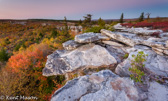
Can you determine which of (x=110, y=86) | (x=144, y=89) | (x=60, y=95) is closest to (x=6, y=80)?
(x=60, y=95)

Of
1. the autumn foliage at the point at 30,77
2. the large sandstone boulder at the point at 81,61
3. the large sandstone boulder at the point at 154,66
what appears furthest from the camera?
the autumn foliage at the point at 30,77

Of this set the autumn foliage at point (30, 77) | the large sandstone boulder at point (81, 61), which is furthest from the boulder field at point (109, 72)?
the autumn foliage at point (30, 77)

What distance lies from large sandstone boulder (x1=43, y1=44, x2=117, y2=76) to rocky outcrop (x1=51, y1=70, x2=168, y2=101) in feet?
8.15

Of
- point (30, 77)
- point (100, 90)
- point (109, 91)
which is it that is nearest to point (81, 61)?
point (100, 90)

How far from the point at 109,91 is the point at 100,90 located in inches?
13.7

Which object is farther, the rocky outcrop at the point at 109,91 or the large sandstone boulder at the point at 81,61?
the large sandstone boulder at the point at 81,61

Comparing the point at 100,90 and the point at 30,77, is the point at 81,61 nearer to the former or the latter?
the point at 100,90

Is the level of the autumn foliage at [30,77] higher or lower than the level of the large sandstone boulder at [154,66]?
lower

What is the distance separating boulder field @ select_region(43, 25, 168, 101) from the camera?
9.45ft

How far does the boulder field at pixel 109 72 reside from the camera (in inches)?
113

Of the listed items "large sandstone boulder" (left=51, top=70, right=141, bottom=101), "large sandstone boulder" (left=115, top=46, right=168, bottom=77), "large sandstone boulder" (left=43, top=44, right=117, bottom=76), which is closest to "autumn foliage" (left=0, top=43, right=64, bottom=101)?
"large sandstone boulder" (left=43, top=44, right=117, bottom=76)

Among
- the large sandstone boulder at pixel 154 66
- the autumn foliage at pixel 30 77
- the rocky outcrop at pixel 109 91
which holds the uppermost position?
the large sandstone boulder at pixel 154 66

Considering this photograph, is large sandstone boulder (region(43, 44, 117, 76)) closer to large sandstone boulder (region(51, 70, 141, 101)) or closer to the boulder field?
the boulder field

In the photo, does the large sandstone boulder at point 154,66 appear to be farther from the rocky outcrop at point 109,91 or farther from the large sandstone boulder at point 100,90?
the large sandstone boulder at point 100,90
